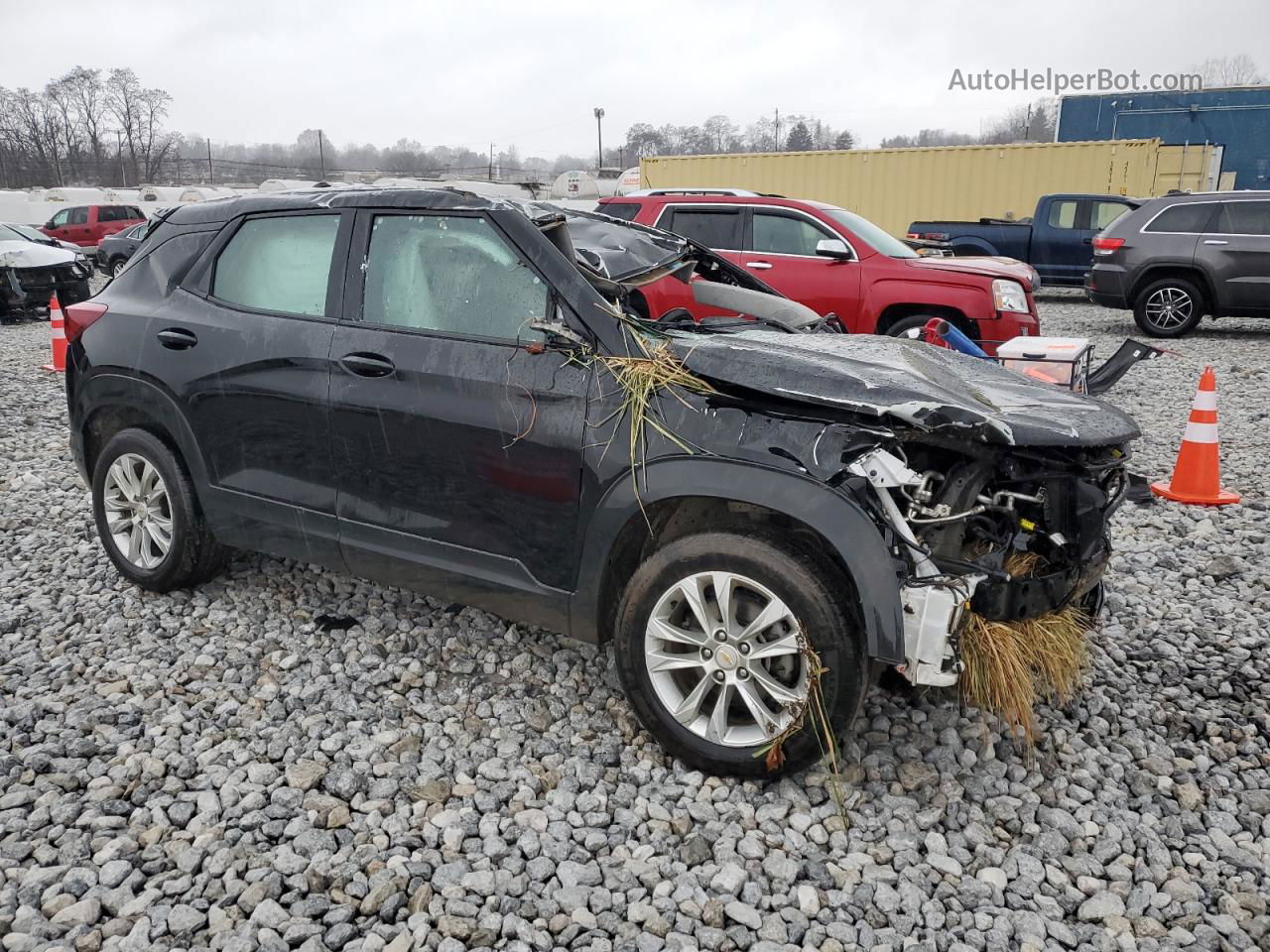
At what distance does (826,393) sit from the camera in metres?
2.75

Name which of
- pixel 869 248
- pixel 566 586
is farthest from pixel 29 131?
pixel 566 586

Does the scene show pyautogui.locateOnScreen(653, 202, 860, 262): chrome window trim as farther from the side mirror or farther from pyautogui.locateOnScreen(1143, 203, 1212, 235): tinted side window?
pyautogui.locateOnScreen(1143, 203, 1212, 235): tinted side window

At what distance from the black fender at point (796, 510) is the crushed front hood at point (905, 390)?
257mm

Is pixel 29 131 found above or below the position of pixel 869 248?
above

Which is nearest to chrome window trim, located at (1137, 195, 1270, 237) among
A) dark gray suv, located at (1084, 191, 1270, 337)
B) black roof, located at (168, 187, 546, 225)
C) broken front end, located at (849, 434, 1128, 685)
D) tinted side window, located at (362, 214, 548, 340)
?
dark gray suv, located at (1084, 191, 1270, 337)

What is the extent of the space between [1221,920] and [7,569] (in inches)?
202

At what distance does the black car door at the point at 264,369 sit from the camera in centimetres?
361

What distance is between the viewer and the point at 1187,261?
11.9m

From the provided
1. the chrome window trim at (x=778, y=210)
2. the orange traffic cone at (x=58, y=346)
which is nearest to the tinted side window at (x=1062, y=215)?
the chrome window trim at (x=778, y=210)

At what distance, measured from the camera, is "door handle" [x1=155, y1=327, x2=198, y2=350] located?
3896mm

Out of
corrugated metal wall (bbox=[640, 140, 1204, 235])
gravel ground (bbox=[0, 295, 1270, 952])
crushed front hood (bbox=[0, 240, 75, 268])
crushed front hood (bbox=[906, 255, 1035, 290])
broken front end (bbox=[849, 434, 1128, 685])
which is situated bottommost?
gravel ground (bbox=[0, 295, 1270, 952])

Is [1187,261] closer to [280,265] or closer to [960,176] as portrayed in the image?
[960,176]

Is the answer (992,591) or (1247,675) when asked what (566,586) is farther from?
(1247,675)

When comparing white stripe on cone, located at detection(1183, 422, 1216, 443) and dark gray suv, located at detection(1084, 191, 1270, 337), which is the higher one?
dark gray suv, located at detection(1084, 191, 1270, 337)
